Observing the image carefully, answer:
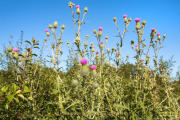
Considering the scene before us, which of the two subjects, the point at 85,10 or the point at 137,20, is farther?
the point at 85,10

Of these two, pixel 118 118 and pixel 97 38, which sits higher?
pixel 97 38

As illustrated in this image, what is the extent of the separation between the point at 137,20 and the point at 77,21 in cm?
A: 190

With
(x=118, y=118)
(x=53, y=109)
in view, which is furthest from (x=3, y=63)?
(x=118, y=118)

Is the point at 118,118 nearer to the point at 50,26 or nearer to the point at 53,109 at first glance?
the point at 53,109

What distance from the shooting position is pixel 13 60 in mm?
3568

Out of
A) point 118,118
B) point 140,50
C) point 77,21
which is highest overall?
point 77,21

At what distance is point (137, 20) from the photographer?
4402 mm

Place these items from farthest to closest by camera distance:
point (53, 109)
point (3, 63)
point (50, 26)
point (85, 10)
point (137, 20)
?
point (3, 63) → point (85, 10) → point (50, 26) → point (137, 20) → point (53, 109)

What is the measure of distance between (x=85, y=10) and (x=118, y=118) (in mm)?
3759

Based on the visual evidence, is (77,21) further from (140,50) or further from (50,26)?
(140,50)

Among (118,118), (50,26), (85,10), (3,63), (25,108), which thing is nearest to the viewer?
(25,108)

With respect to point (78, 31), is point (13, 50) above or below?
below

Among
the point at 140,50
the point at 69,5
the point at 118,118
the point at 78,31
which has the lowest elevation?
the point at 118,118

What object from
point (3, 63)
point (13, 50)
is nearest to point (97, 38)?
point (13, 50)
